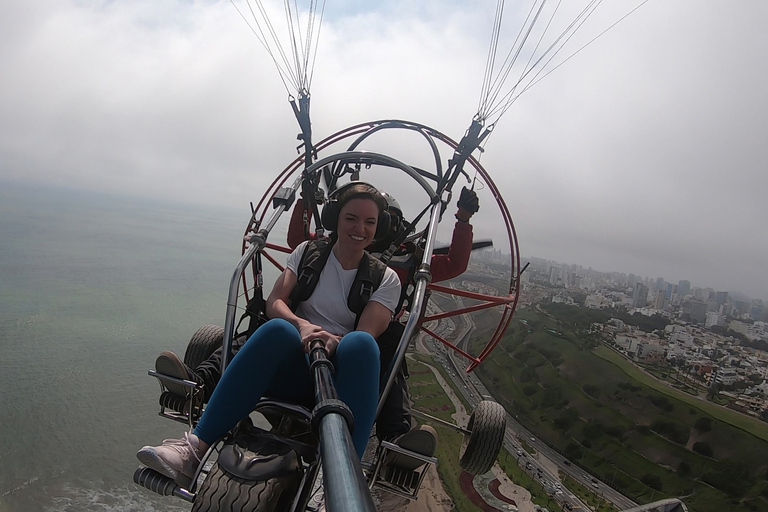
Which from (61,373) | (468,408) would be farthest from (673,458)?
(61,373)

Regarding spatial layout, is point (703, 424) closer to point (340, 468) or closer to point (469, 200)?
point (469, 200)

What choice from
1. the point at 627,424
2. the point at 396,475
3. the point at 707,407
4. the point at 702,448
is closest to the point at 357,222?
the point at 396,475

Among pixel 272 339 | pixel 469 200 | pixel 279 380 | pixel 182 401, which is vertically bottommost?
pixel 182 401

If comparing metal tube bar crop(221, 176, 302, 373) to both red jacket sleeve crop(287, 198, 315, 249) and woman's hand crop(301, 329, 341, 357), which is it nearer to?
woman's hand crop(301, 329, 341, 357)

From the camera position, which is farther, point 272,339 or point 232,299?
point 232,299

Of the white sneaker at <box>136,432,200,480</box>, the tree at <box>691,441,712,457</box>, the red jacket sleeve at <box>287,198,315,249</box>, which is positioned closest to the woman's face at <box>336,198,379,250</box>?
the white sneaker at <box>136,432,200,480</box>

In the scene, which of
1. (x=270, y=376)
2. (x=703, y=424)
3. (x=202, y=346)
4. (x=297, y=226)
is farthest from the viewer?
(x=703, y=424)

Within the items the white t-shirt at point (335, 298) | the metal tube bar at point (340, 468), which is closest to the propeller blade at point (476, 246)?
the white t-shirt at point (335, 298)

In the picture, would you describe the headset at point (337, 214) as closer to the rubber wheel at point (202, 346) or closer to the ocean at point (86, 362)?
the rubber wheel at point (202, 346)
